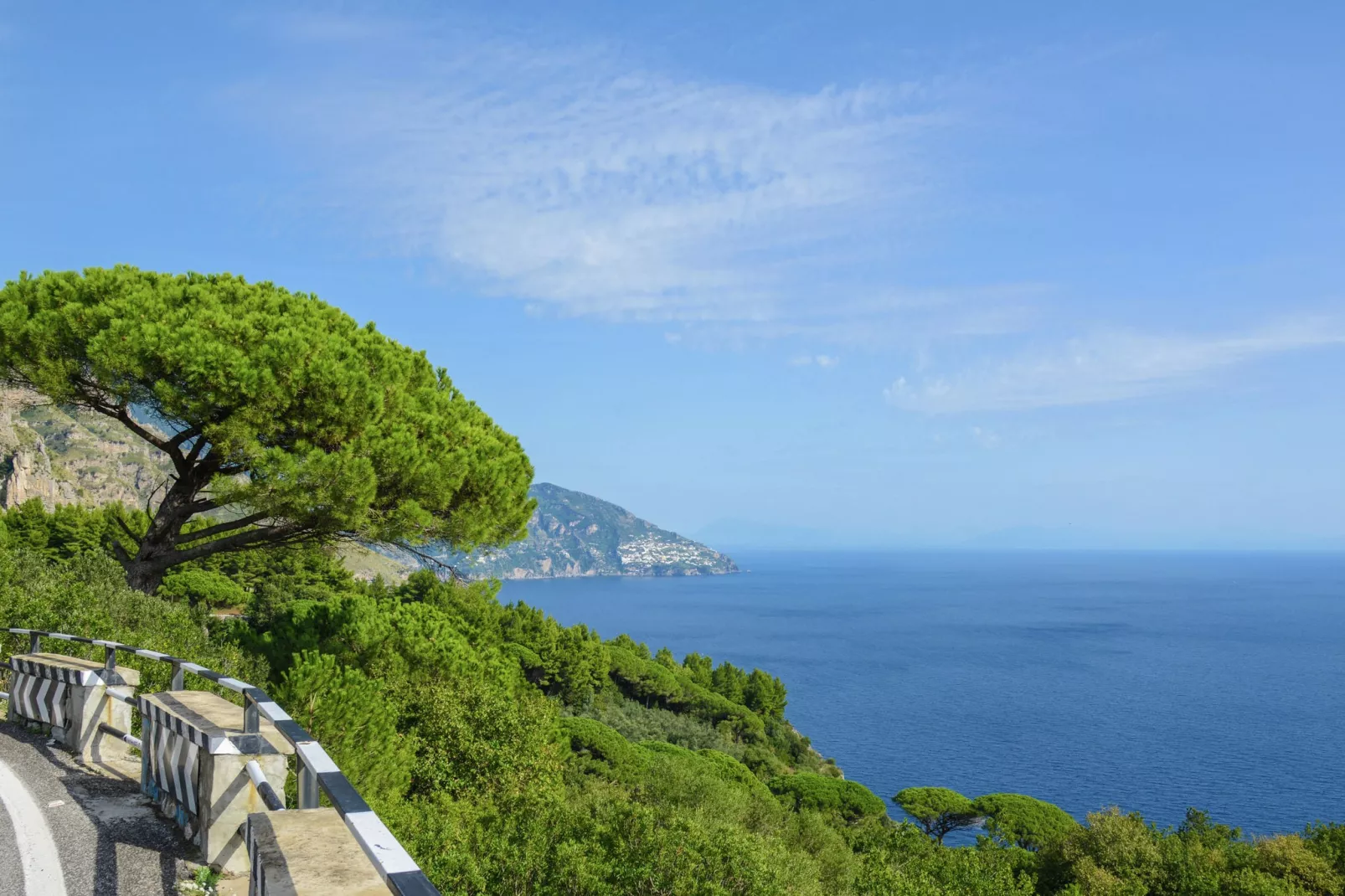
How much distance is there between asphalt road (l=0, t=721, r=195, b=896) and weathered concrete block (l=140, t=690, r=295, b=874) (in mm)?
223

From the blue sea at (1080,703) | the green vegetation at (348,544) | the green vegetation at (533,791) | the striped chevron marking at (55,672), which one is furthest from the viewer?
the blue sea at (1080,703)

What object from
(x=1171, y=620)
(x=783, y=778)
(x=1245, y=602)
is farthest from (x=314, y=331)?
(x=1245, y=602)

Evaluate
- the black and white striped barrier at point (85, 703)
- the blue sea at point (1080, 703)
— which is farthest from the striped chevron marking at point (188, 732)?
the blue sea at point (1080, 703)

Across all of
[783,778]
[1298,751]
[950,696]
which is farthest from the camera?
[950,696]

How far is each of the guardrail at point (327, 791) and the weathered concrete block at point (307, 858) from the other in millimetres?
145

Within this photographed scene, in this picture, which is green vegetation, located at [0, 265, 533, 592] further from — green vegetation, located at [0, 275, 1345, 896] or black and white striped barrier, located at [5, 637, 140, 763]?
black and white striped barrier, located at [5, 637, 140, 763]

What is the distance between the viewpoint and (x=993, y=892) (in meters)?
22.3

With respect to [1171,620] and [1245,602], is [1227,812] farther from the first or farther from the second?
[1245,602]

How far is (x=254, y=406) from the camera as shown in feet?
50.5

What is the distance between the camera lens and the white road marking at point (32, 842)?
5.11 metres

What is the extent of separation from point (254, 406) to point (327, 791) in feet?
44.5

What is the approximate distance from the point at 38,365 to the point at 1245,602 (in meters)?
236

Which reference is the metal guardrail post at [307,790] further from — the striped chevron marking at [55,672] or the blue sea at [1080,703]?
the blue sea at [1080,703]

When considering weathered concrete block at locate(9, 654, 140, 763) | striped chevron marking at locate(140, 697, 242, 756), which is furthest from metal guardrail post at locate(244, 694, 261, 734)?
weathered concrete block at locate(9, 654, 140, 763)
